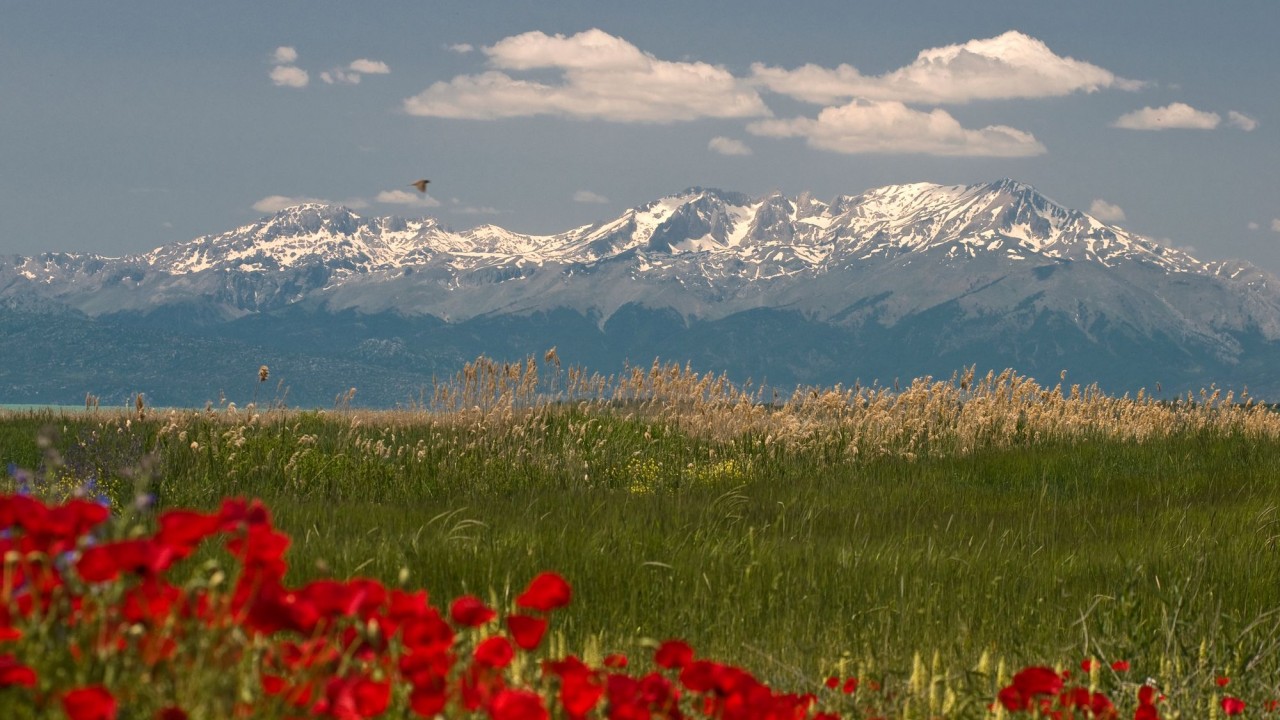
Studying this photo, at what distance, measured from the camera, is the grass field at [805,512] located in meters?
5.82

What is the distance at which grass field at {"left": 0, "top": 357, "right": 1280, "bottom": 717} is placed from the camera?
582 centimetres

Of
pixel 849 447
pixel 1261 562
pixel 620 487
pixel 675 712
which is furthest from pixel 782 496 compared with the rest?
pixel 675 712

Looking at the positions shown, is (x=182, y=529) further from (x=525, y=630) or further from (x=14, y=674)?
(x=525, y=630)

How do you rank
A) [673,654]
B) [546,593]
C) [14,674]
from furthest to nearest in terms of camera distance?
[673,654] < [546,593] < [14,674]

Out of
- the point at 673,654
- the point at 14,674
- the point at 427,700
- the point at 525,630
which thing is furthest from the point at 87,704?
the point at 673,654

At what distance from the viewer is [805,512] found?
416 inches

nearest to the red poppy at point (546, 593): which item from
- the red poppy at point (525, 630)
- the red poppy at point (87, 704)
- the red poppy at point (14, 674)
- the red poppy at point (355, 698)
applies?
the red poppy at point (525, 630)

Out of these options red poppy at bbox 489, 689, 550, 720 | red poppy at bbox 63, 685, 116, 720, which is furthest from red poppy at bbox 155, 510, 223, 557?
red poppy at bbox 489, 689, 550, 720

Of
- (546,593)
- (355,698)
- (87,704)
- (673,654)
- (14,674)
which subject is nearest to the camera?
(87,704)

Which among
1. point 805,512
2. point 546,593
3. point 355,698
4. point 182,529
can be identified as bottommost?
point 805,512

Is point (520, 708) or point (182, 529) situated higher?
point (182, 529)

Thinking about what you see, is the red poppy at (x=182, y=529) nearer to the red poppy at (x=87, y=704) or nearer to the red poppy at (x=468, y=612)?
the red poppy at (x=87, y=704)

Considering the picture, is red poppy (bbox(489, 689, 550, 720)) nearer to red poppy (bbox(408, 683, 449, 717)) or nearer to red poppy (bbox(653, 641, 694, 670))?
red poppy (bbox(408, 683, 449, 717))

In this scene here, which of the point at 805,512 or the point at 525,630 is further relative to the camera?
the point at 805,512
